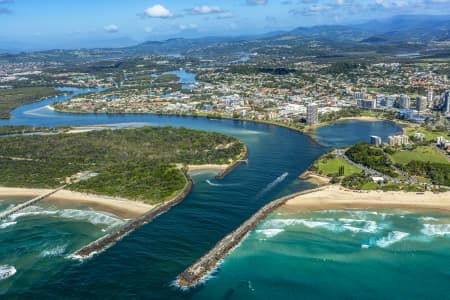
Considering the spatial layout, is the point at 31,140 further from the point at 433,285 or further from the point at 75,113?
the point at 433,285

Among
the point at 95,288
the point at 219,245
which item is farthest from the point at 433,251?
the point at 95,288

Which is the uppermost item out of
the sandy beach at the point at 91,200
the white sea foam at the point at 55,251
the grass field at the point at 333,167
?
the grass field at the point at 333,167

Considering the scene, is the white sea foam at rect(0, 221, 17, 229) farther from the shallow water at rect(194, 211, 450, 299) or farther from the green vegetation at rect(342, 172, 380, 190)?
the green vegetation at rect(342, 172, 380, 190)

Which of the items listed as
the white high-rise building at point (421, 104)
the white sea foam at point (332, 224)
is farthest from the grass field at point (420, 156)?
the white high-rise building at point (421, 104)

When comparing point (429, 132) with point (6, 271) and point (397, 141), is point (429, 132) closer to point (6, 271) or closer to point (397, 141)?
point (397, 141)

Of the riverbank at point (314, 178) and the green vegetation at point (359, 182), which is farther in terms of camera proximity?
the riverbank at point (314, 178)

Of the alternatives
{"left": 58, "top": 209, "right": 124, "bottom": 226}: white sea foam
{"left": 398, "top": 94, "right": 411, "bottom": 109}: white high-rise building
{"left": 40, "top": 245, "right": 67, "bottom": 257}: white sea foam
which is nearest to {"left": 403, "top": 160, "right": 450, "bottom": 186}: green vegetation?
{"left": 58, "top": 209, "right": 124, "bottom": 226}: white sea foam

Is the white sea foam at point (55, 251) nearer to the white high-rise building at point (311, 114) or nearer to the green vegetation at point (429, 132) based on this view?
the green vegetation at point (429, 132)
